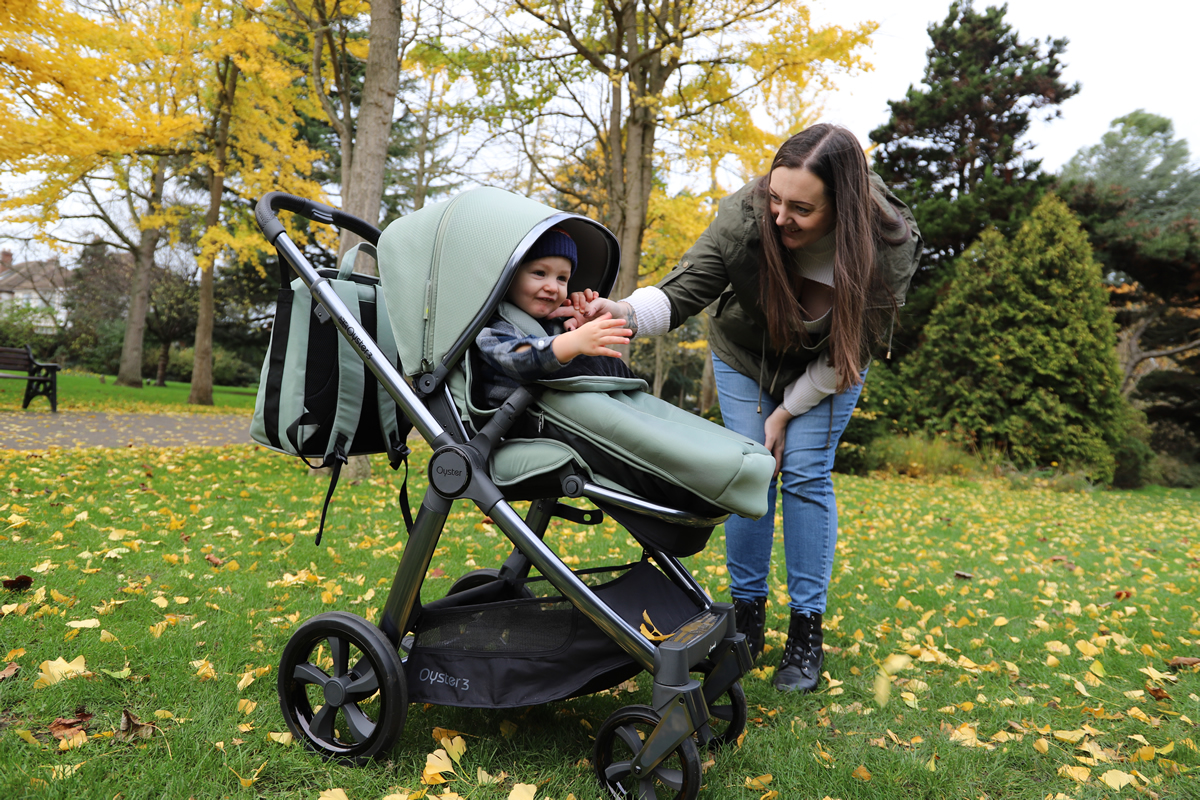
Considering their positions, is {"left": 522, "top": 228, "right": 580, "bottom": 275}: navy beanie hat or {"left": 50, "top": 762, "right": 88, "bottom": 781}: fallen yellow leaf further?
{"left": 522, "top": 228, "right": 580, "bottom": 275}: navy beanie hat

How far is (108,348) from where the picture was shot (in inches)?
909

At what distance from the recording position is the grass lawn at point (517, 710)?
1.82m

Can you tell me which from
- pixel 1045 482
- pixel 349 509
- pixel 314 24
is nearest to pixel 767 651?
pixel 349 509

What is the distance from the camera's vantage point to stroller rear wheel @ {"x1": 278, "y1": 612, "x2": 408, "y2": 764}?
5.83 ft

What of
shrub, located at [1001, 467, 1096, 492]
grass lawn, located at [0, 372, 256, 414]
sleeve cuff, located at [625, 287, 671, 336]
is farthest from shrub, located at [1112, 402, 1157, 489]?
grass lawn, located at [0, 372, 256, 414]

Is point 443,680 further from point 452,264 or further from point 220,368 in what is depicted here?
point 220,368

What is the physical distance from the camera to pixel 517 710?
2.21 m

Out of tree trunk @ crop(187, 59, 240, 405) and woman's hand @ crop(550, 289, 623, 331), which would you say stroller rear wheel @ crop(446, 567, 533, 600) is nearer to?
woman's hand @ crop(550, 289, 623, 331)

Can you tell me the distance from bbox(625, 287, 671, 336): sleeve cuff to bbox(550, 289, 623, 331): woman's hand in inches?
9.6

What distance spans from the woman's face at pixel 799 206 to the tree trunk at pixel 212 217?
40.7 ft

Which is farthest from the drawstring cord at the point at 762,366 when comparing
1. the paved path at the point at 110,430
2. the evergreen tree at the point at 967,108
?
the evergreen tree at the point at 967,108

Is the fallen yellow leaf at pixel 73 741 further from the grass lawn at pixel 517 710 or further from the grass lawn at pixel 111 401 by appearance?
the grass lawn at pixel 111 401

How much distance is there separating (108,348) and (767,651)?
2649cm

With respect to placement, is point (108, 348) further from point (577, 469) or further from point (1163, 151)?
point (1163, 151)
